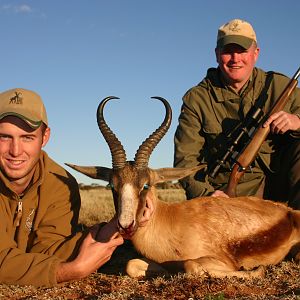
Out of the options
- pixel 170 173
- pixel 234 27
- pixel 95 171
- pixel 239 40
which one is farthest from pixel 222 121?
pixel 95 171

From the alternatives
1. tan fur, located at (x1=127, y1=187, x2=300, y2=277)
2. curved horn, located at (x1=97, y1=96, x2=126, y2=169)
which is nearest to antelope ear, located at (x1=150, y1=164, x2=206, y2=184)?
tan fur, located at (x1=127, y1=187, x2=300, y2=277)

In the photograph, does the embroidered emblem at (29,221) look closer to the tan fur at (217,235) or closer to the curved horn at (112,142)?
the curved horn at (112,142)

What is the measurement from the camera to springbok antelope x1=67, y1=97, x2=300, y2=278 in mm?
6211

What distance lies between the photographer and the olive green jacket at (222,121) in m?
9.17

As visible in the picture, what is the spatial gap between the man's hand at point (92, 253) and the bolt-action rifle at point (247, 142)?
299cm

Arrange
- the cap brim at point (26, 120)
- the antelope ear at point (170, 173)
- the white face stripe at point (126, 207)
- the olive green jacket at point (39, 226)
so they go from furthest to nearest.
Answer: the antelope ear at point (170, 173), the cap brim at point (26, 120), the olive green jacket at point (39, 226), the white face stripe at point (126, 207)

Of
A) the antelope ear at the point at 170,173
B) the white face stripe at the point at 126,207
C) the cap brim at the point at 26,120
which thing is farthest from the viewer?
the antelope ear at the point at 170,173

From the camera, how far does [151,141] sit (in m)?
6.68

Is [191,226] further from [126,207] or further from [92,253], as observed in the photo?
[92,253]

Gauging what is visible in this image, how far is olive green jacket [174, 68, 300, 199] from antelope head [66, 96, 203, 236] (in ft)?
7.56

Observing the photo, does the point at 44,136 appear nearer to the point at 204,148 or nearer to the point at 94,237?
the point at 94,237

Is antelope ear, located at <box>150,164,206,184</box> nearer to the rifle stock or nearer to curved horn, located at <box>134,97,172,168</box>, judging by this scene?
curved horn, located at <box>134,97,172,168</box>

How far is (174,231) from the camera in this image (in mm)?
6531

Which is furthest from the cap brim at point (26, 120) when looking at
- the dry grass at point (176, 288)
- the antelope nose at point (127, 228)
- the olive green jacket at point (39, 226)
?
the dry grass at point (176, 288)
